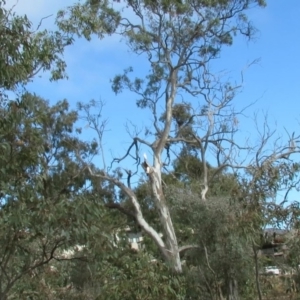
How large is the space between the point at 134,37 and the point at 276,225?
14.6m

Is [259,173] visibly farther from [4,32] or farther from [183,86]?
[183,86]

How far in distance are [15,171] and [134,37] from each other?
54.9ft

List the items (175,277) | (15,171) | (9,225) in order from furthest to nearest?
(175,277)
(15,171)
(9,225)

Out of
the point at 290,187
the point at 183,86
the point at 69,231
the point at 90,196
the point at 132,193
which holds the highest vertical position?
the point at 183,86

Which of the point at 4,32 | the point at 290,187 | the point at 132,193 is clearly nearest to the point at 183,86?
the point at 132,193

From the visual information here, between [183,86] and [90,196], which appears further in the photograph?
[183,86]

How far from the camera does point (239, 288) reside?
12.7 meters

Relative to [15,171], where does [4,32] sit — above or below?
above

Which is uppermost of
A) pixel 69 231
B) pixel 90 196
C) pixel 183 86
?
pixel 183 86

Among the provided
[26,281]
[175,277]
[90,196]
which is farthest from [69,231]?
A: [175,277]

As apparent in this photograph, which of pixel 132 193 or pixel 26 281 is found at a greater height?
pixel 132 193

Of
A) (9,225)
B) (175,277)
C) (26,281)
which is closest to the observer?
(9,225)

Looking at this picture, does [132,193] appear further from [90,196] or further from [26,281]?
[90,196]

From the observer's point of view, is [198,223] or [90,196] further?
[198,223]
